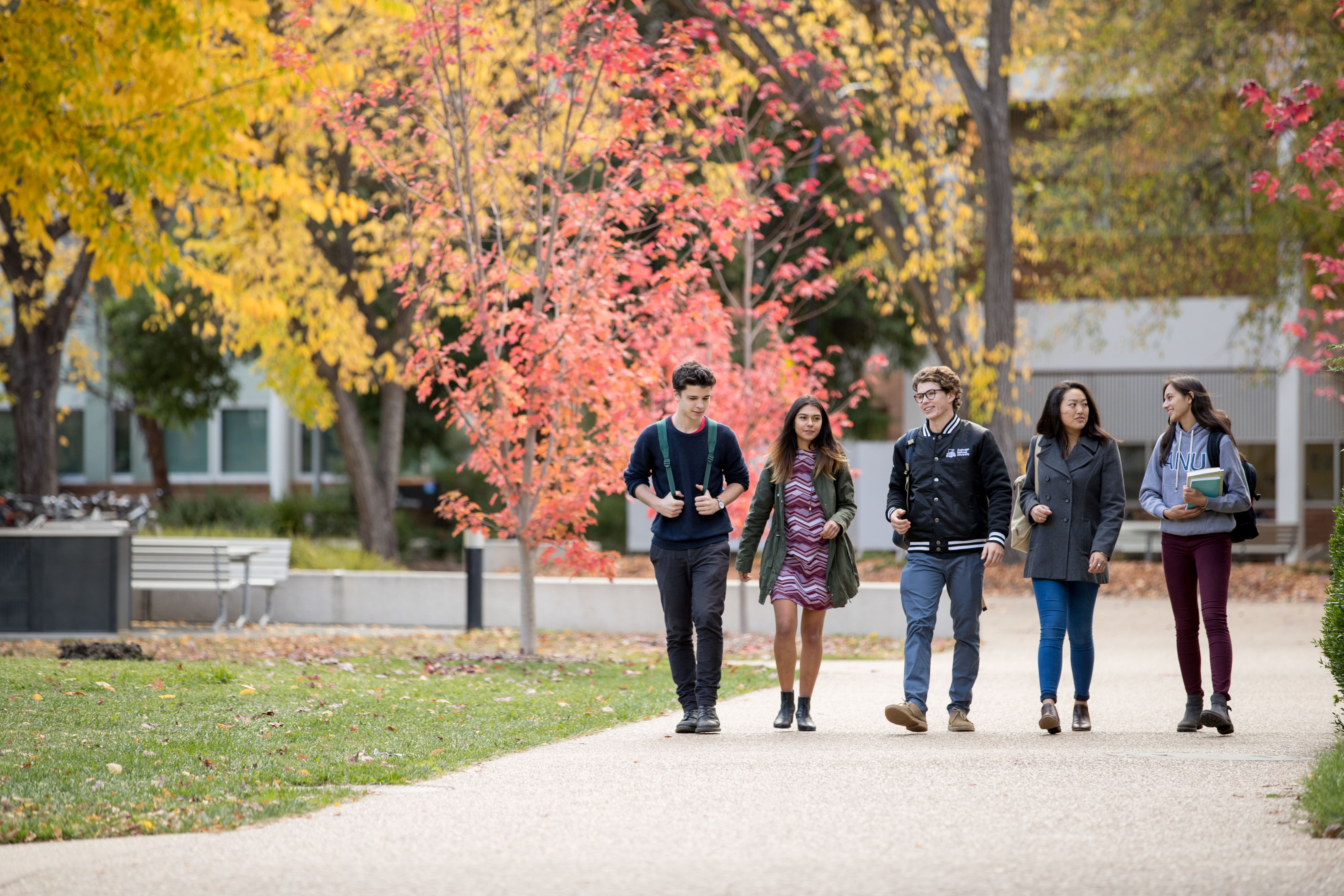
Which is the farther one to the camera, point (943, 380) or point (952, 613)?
point (943, 380)

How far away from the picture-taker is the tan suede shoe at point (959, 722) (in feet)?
25.5

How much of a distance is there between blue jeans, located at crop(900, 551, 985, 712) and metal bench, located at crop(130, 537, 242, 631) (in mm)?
9553

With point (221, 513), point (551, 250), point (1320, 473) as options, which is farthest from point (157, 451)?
point (551, 250)

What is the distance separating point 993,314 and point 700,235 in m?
8.21

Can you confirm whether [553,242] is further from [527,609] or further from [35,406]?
[35,406]

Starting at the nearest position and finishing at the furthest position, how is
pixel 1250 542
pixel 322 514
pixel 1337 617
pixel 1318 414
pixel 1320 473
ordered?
pixel 1337 617, pixel 1250 542, pixel 1318 414, pixel 1320 473, pixel 322 514

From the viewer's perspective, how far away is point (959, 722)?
776cm

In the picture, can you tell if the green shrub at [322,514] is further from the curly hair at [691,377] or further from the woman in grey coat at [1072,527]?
the woman in grey coat at [1072,527]

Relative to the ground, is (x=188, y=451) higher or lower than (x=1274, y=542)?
higher

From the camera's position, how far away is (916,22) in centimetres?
1922

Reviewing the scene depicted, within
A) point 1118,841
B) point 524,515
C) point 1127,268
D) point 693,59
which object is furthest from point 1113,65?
point 1118,841

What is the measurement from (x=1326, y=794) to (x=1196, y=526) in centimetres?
247

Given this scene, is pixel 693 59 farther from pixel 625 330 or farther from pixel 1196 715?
pixel 1196 715

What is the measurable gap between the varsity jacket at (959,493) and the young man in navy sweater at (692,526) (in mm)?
910
